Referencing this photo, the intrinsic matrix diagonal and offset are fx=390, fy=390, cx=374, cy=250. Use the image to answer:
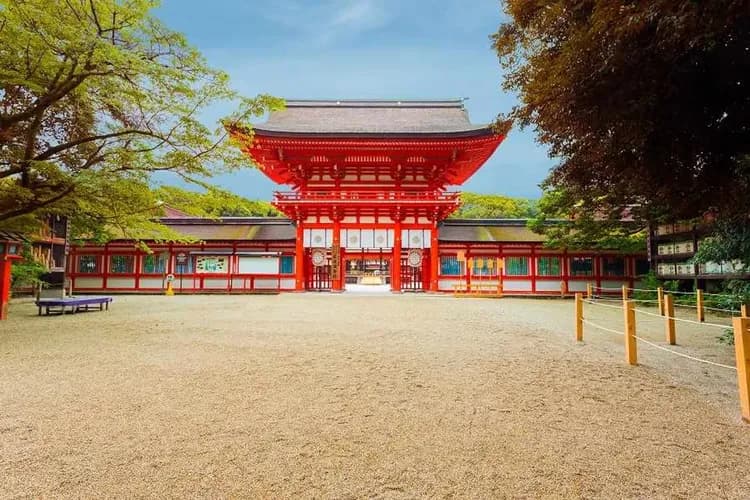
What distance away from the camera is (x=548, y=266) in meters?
18.1

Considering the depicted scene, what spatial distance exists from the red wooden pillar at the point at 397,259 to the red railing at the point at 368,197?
43.9 inches

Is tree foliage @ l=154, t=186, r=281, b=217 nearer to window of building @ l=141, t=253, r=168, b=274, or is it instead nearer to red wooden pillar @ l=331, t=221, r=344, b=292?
red wooden pillar @ l=331, t=221, r=344, b=292

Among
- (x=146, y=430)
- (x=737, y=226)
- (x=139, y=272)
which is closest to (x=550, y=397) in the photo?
(x=146, y=430)

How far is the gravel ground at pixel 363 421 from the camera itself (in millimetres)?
2125

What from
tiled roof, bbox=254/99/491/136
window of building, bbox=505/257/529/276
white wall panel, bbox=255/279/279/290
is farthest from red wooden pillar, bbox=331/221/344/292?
window of building, bbox=505/257/529/276

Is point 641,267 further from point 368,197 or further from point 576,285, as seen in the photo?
point 368,197

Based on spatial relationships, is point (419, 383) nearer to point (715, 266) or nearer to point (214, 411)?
point (214, 411)

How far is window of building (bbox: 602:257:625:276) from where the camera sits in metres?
17.6

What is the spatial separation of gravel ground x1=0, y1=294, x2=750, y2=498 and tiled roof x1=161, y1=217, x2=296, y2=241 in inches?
508

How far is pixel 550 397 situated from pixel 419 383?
1201 mm

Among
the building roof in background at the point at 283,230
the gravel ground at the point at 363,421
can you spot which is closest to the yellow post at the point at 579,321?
the gravel ground at the point at 363,421

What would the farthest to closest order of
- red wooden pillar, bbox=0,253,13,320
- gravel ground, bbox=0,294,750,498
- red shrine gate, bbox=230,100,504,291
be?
A: red shrine gate, bbox=230,100,504,291 < red wooden pillar, bbox=0,253,13,320 < gravel ground, bbox=0,294,750,498

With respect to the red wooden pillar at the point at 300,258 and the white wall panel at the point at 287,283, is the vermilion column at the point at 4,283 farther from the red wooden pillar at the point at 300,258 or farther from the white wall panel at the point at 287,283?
the white wall panel at the point at 287,283

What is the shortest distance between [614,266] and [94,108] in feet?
65.4
